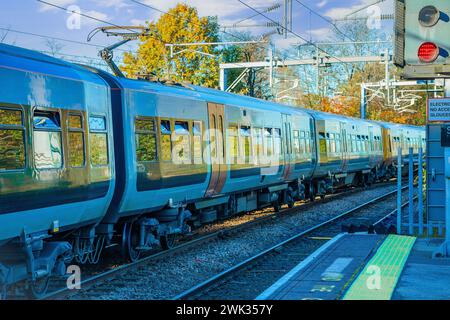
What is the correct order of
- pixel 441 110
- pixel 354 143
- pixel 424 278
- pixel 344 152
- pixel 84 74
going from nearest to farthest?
1. pixel 424 278
2. pixel 84 74
3. pixel 441 110
4. pixel 344 152
5. pixel 354 143

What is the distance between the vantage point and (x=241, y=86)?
4606 cm

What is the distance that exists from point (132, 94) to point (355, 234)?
5.53 metres

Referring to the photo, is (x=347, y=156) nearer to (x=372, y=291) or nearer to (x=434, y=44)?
(x=434, y=44)

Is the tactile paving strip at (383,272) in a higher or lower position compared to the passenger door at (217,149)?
lower

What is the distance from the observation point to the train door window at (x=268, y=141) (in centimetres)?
1850

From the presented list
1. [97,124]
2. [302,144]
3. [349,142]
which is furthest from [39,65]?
[349,142]

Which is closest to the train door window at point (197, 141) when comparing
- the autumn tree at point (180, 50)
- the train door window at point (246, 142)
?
the train door window at point (246, 142)

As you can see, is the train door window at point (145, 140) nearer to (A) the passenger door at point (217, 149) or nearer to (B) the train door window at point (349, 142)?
(A) the passenger door at point (217, 149)

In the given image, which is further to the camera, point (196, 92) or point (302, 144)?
point (302, 144)

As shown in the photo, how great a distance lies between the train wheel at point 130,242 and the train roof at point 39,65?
261cm

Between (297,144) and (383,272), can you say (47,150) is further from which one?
(297,144)

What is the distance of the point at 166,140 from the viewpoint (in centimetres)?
1224

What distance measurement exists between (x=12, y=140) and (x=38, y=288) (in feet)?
6.91

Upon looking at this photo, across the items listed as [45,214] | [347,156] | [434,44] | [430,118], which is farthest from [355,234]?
[347,156]
